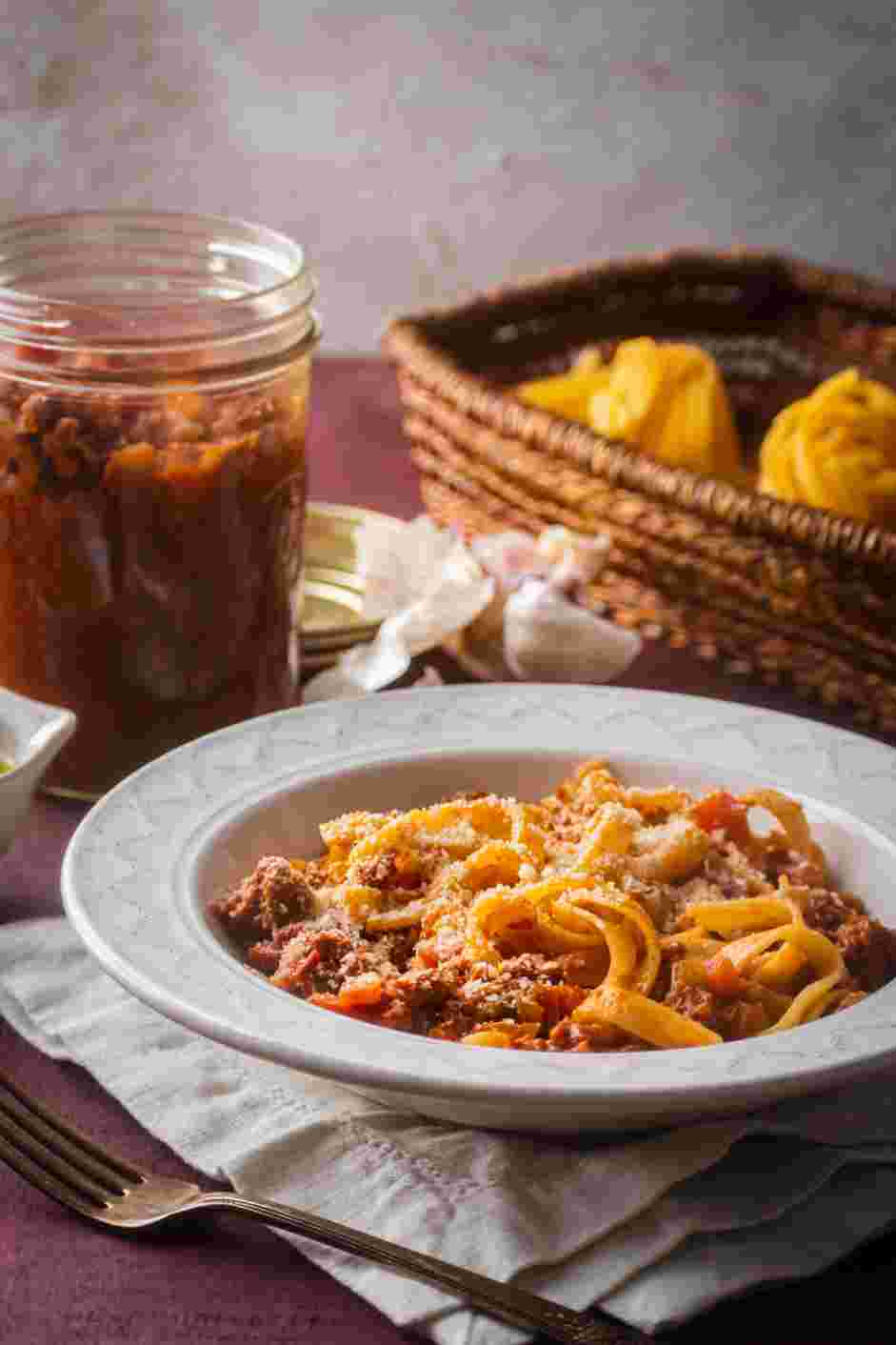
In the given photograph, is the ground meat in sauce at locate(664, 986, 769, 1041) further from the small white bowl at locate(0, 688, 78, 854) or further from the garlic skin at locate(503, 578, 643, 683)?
the garlic skin at locate(503, 578, 643, 683)

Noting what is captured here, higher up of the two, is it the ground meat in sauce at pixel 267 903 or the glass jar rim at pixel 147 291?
the glass jar rim at pixel 147 291

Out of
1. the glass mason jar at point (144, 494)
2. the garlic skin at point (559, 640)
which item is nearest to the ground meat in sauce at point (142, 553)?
the glass mason jar at point (144, 494)

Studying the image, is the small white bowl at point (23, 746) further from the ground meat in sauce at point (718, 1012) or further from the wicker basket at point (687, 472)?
the wicker basket at point (687, 472)

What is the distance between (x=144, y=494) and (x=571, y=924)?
71cm

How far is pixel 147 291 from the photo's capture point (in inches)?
88.1

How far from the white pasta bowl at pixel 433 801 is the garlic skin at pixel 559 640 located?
0.27 meters

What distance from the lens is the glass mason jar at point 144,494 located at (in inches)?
76.7

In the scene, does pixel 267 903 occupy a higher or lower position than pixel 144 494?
lower

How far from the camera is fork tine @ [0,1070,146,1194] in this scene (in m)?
1.40

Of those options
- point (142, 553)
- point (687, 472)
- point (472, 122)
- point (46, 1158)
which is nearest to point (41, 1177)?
point (46, 1158)

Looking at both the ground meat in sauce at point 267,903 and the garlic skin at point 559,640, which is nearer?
the ground meat in sauce at point 267,903

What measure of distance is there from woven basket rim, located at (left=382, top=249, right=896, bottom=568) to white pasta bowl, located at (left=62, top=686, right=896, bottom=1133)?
0.33 metres

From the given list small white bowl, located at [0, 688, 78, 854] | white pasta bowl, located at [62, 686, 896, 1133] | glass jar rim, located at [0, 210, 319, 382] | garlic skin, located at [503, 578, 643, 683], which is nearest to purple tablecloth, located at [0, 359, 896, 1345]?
white pasta bowl, located at [62, 686, 896, 1133]

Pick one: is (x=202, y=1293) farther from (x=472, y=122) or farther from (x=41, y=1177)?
(x=472, y=122)
